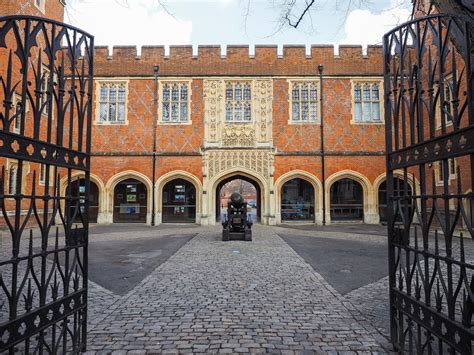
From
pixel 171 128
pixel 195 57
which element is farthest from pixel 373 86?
pixel 171 128

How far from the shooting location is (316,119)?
55.7ft

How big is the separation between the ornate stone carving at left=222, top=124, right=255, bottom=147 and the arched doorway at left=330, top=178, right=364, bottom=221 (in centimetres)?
525

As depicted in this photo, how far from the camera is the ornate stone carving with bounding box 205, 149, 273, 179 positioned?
54.1 ft

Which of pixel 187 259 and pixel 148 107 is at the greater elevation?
pixel 148 107

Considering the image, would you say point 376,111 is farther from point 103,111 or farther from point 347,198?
point 103,111

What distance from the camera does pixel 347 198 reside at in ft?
58.1

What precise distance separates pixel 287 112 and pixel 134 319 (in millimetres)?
14568

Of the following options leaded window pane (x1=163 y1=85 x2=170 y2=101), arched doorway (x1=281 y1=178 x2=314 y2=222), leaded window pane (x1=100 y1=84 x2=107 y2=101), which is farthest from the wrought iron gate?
leaded window pane (x1=100 y1=84 x2=107 y2=101)

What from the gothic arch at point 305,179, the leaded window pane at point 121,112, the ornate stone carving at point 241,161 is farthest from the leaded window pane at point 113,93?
the gothic arch at point 305,179

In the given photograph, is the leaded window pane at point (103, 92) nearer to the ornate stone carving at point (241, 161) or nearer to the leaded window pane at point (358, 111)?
the ornate stone carving at point (241, 161)

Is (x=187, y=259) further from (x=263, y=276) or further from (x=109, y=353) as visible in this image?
(x=109, y=353)

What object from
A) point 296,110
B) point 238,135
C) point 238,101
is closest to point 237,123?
point 238,135

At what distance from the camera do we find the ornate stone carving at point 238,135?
54.7 feet

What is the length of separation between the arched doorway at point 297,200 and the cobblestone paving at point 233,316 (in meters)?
11.3
